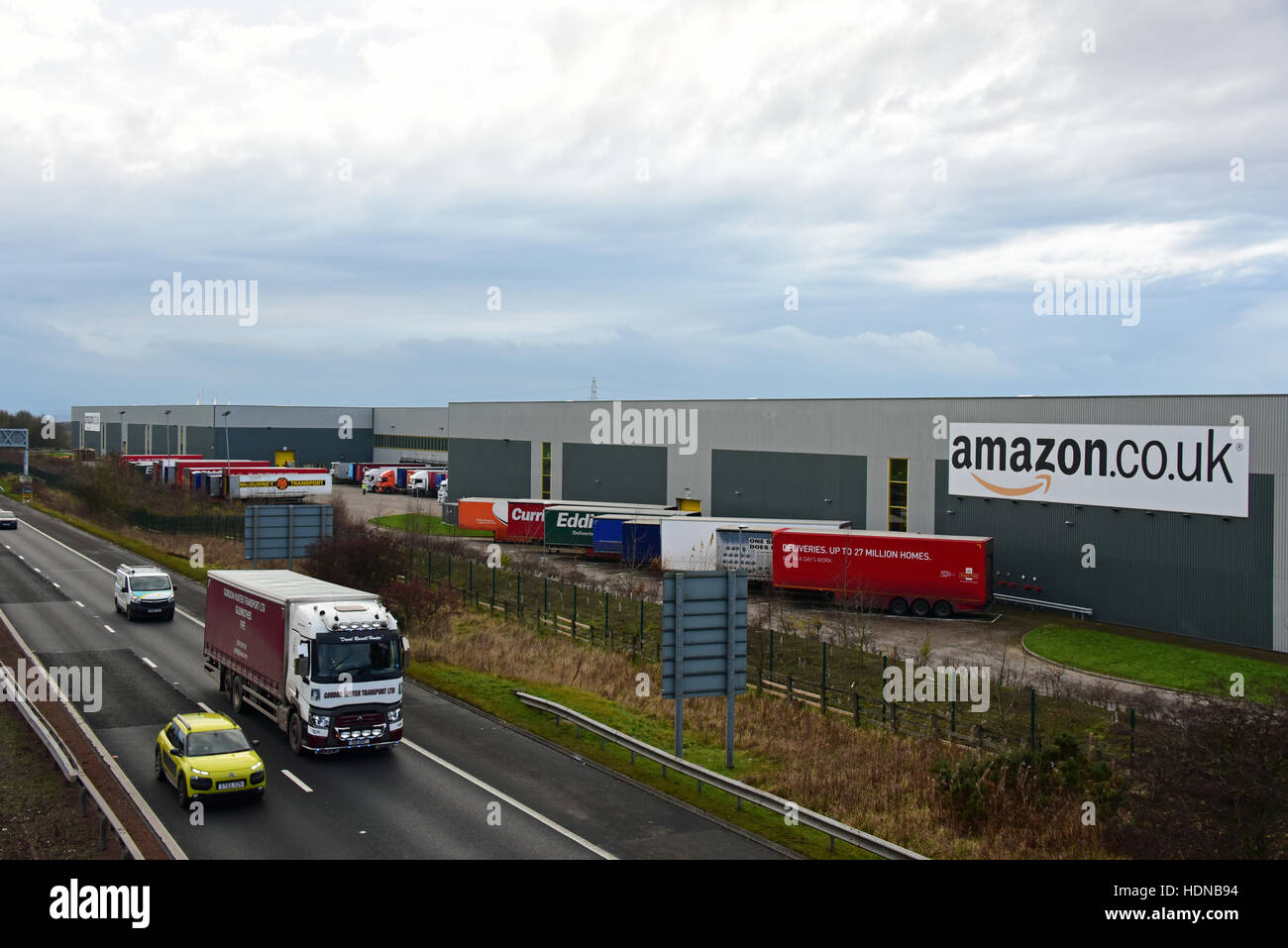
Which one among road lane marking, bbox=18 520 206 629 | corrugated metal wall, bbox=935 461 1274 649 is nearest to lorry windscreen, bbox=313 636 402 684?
road lane marking, bbox=18 520 206 629

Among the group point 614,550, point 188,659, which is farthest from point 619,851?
point 614,550

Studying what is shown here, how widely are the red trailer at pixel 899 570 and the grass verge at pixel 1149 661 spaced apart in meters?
4.16

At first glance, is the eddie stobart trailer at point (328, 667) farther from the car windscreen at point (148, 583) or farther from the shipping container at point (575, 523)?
the shipping container at point (575, 523)

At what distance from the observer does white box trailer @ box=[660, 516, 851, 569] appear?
52125 millimetres

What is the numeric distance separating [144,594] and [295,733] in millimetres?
21162

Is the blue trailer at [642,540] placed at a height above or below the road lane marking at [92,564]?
above

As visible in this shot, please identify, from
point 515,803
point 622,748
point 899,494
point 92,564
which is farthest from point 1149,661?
point 92,564

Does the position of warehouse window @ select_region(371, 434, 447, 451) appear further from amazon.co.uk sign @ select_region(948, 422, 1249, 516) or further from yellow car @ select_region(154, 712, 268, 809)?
yellow car @ select_region(154, 712, 268, 809)

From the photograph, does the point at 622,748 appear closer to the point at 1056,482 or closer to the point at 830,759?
the point at 830,759

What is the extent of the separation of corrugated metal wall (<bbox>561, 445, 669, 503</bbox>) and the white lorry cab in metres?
32.8

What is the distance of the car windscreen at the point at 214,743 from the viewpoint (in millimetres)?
19234

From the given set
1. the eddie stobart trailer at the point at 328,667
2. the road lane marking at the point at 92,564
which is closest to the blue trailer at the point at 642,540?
the road lane marking at the point at 92,564
